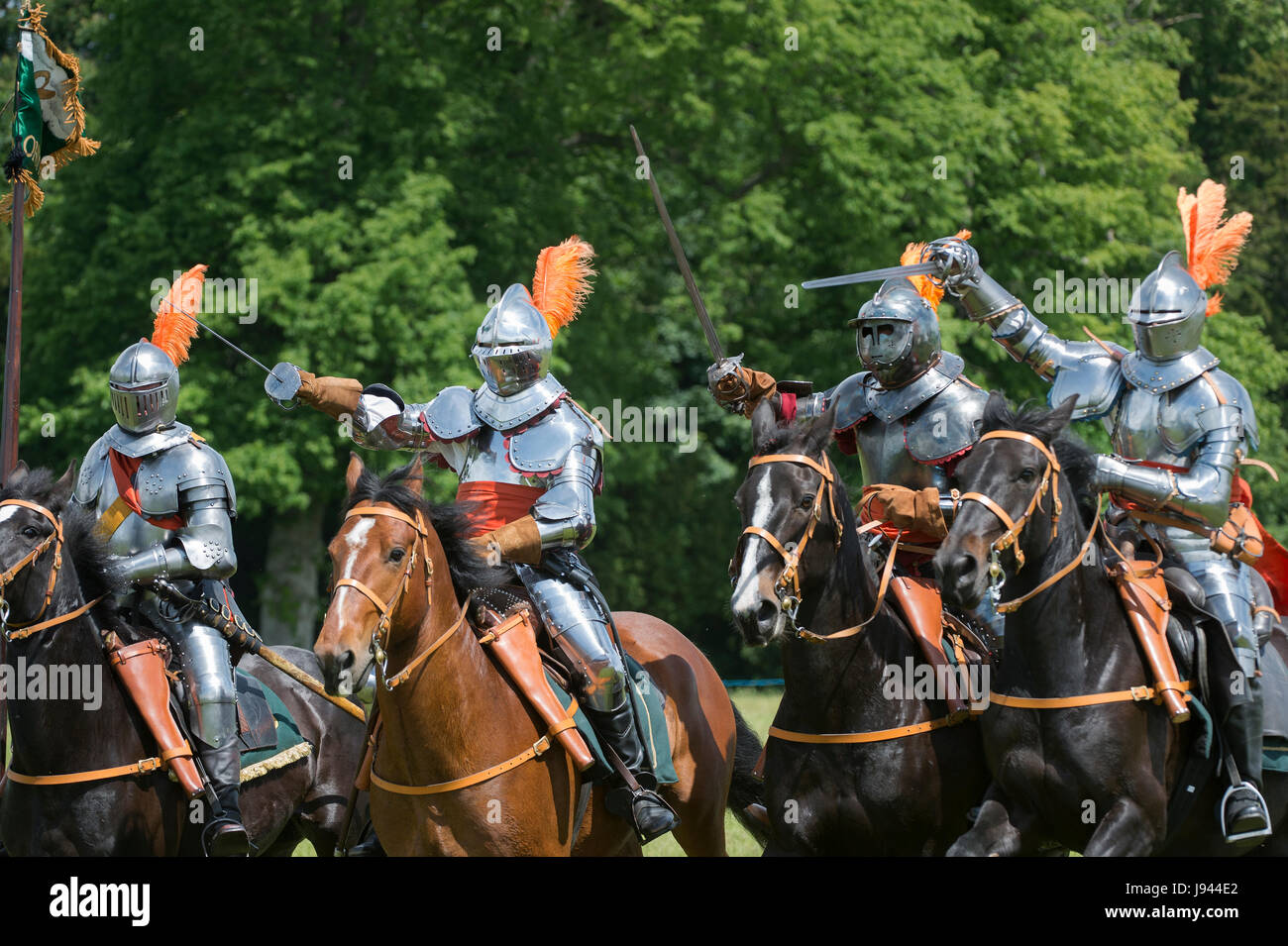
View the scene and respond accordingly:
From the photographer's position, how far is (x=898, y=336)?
7512mm

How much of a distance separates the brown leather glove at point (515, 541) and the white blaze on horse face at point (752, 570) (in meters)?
0.90

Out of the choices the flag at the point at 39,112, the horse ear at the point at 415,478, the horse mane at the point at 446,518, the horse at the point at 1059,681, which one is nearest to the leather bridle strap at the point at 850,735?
the horse at the point at 1059,681

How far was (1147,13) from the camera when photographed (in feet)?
101

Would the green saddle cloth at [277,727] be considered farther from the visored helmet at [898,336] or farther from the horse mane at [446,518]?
the visored helmet at [898,336]

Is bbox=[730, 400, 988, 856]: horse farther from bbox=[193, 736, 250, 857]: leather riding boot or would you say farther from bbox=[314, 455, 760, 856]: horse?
bbox=[193, 736, 250, 857]: leather riding boot

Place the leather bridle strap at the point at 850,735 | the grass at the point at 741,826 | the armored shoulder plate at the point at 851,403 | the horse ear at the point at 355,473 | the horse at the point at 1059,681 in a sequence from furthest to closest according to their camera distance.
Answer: the grass at the point at 741,826 → the armored shoulder plate at the point at 851,403 → the leather bridle strap at the point at 850,735 → the horse at the point at 1059,681 → the horse ear at the point at 355,473

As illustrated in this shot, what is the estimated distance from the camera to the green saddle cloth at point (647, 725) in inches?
273

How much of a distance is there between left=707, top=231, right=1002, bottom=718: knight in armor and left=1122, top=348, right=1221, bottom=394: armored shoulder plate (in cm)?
72

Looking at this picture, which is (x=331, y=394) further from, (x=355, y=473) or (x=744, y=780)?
(x=744, y=780)

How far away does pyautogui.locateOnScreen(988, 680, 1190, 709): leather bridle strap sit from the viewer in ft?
22.1

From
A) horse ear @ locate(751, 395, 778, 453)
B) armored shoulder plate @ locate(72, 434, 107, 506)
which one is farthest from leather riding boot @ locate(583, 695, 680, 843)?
armored shoulder plate @ locate(72, 434, 107, 506)

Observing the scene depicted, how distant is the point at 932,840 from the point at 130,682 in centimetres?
348
